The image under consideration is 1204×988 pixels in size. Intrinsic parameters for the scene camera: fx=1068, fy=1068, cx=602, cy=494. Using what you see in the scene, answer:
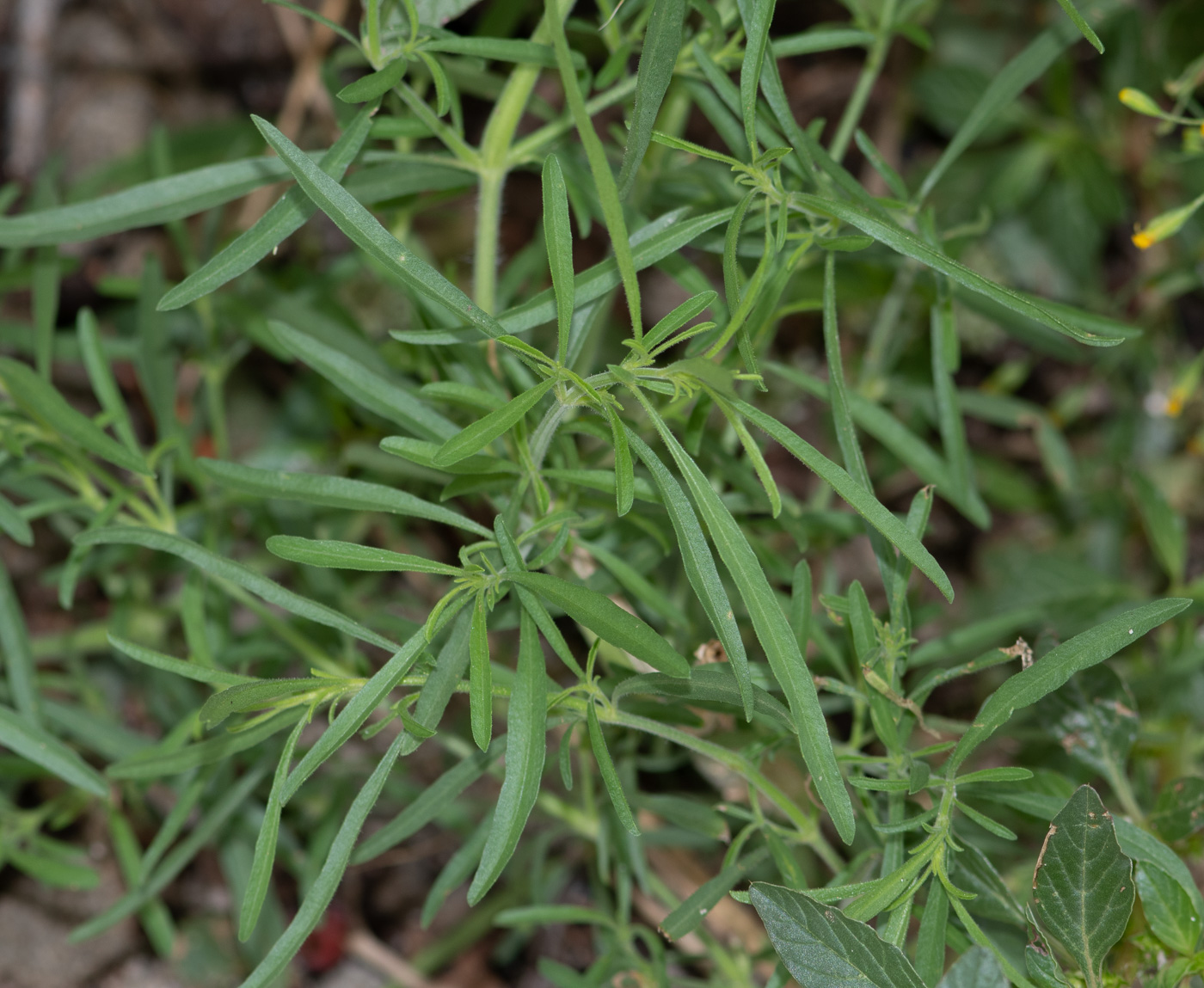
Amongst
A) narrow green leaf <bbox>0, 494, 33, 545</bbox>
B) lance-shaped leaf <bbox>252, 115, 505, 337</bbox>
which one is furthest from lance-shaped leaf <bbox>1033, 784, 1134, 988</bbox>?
narrow green leaf <bbox>0, 494, 33, 545</bbox>

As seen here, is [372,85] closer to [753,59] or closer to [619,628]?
[753,59]

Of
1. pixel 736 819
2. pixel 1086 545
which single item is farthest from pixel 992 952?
pixel 1086 545

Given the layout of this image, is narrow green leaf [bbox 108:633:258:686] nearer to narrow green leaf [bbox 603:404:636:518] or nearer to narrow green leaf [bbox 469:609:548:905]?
narrow green leaf [bbox 469:609:548:905]

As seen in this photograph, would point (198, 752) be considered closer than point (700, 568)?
No

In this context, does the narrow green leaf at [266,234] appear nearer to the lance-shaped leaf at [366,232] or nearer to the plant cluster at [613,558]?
the plant cluster at [613,558]

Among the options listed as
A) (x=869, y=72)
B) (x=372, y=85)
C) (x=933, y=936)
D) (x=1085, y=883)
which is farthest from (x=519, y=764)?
(x=869, y=72)

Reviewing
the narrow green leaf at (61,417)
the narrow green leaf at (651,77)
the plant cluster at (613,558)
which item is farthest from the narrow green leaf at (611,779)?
the narrow green leaf at (61,417)
